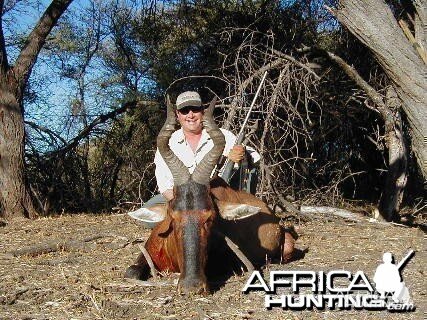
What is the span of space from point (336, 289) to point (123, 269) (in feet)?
6.65

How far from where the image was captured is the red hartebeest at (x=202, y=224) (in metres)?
5.33

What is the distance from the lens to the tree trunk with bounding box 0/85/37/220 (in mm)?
10914

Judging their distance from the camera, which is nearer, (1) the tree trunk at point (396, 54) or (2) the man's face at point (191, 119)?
(1) the tree trunk at point (396, 54)

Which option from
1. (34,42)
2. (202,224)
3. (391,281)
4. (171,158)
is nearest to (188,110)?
(171,158)

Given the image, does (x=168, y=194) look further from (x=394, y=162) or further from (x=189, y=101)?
(x=394, y=162)

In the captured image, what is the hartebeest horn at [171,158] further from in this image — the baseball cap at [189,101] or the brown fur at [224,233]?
the baseball cap at [189,101]

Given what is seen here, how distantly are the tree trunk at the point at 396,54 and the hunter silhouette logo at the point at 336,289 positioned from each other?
47.8 inches

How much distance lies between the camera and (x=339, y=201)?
11211 millimetres

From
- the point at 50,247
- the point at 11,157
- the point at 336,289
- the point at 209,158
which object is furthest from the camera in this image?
the point at 11,157

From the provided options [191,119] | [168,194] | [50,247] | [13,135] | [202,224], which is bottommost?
[50,247]

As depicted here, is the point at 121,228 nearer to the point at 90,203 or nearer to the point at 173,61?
the point at 90,203

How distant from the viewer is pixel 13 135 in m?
11.0

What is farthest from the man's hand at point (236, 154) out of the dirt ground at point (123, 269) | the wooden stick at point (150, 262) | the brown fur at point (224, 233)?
the wooden stick at point (150, 262)

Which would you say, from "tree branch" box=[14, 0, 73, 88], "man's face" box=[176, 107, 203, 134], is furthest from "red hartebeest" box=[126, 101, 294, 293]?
"tree branch" box=[14, 0, 73, 88]
